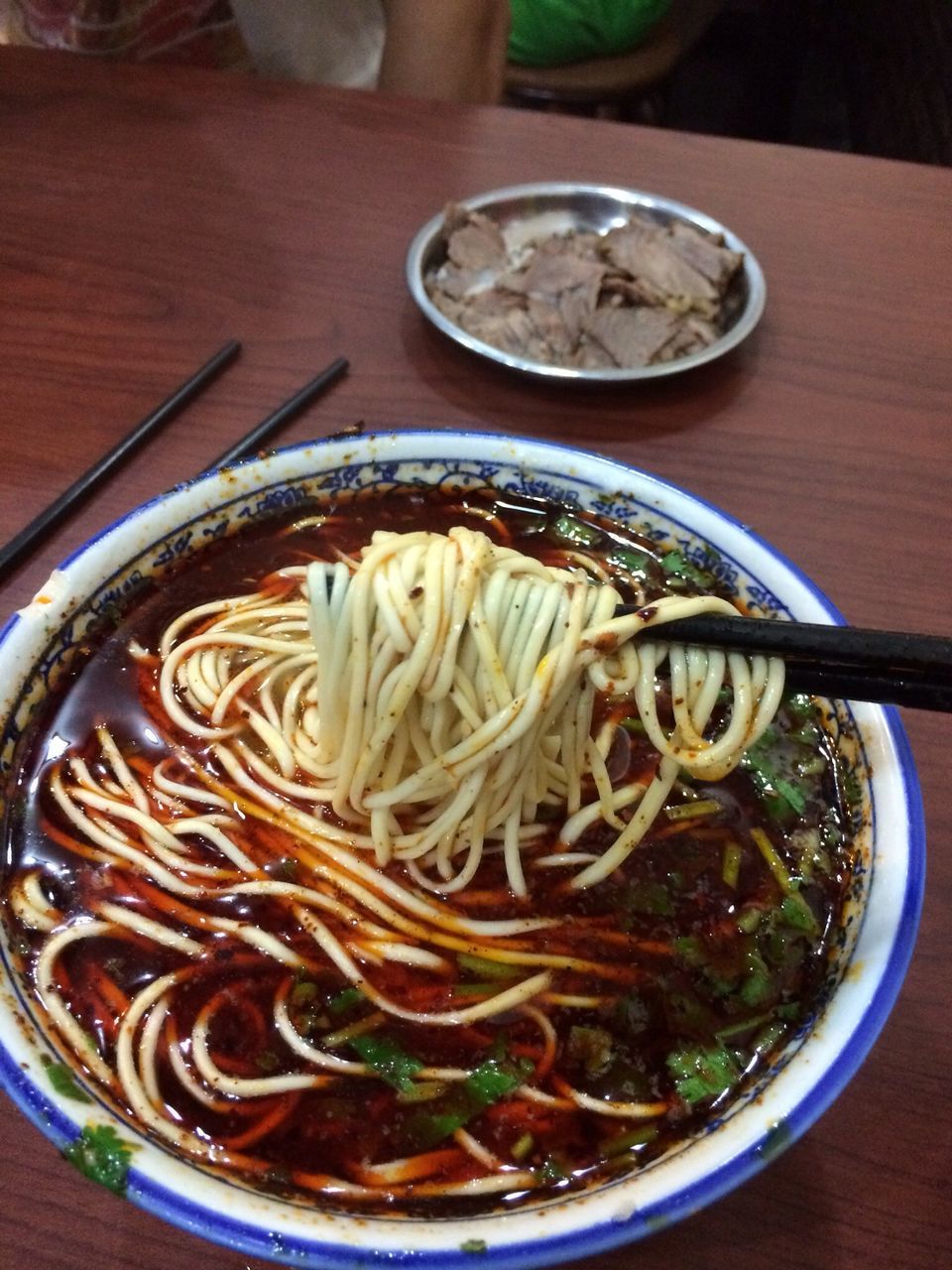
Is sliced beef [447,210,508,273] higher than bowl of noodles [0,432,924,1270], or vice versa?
sliced beef [447,210,508,273]

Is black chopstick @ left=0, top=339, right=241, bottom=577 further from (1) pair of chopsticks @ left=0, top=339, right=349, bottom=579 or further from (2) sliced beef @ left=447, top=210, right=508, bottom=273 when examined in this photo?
(2) sliced beef @ left=447, top=210, right=508, bottom=273

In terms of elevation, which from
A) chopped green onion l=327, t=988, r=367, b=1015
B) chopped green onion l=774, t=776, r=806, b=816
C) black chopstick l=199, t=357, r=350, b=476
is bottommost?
chopped green onion l=327, t=988, r=367, b=1015

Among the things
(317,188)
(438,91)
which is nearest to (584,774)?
(317,188)

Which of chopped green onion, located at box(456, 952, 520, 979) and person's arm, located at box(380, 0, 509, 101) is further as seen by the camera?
person's arm, located at box(380, 0, 509, 101)

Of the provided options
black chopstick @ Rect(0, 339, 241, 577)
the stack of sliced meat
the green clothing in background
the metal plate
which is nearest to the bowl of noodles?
black chopstick @ Rect(0, 339, 241, 577)

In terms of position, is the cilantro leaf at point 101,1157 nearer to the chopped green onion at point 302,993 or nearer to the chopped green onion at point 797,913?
the chopped green onion at point 302,993

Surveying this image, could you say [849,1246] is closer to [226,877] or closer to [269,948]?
[269,948]

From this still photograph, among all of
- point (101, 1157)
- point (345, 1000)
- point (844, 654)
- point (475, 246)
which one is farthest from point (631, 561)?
point (475, 246)
